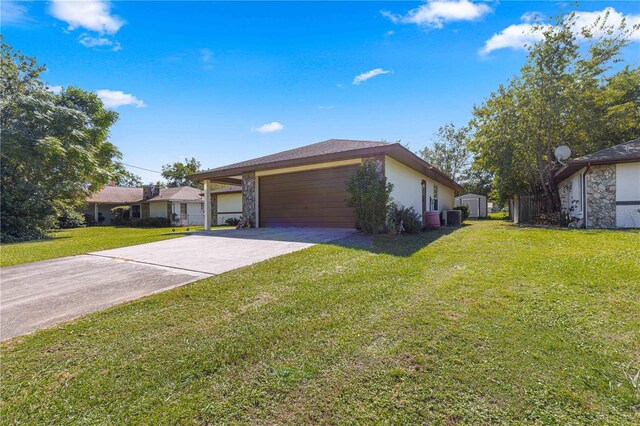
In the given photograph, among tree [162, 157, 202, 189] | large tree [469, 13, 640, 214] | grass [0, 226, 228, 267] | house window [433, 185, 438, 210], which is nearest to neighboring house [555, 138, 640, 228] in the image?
large tree [469, 13, 640, 214]

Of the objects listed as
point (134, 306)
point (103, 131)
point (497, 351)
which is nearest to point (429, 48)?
point (497, 351)

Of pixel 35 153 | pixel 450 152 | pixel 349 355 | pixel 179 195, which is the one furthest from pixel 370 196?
pixel 450 152

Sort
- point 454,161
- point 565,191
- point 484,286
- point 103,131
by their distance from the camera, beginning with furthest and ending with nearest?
point 454,161
point 103,131
point 565,191
point 484,286

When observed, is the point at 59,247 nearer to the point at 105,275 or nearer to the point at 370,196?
the point at 105,275

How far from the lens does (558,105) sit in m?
11.9

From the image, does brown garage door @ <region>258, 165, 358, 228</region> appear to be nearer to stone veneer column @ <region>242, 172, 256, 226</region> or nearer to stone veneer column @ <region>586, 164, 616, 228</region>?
stone veneer column @ <region>242, 172, 256, 226</region>

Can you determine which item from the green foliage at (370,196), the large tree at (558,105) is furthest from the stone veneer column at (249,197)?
the large tree at (558,105)

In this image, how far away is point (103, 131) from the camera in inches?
758

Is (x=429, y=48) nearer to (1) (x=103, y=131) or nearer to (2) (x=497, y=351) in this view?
(2) (x=497, y=351)

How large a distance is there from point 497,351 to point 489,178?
36.3 m

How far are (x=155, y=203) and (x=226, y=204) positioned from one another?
8532 millimetres

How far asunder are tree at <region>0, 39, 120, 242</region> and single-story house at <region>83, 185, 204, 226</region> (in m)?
6.92

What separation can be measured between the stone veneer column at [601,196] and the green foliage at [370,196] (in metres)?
7.89

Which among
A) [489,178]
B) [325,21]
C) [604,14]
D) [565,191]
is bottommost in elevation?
[565,191]
